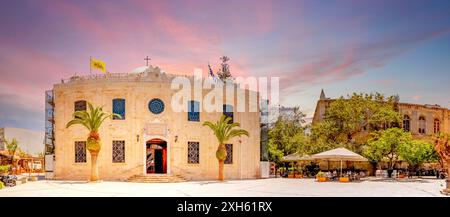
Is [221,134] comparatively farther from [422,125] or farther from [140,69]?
[422,125]

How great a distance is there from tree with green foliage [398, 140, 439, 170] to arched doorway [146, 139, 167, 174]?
15818 mm

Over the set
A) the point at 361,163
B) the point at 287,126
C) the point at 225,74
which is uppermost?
the point at 225,74

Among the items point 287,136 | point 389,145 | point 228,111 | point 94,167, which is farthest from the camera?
point 287,136

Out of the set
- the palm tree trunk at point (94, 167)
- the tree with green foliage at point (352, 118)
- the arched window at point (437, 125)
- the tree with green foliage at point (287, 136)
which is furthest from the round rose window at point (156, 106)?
the arched window at point (437, 125)

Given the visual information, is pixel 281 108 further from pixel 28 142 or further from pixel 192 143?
pixel 28 142

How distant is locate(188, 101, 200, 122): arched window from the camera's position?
3044 centimetres

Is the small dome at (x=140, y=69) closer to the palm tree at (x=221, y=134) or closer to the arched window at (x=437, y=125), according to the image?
the palm tree at (x=221, y=134)

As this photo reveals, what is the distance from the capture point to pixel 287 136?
42.6 meters

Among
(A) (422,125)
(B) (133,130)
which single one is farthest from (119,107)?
(A) (422,125)

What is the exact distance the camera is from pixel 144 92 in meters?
29.6

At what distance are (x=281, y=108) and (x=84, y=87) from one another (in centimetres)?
2541

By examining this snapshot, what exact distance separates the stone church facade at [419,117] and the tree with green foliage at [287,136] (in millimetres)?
1964

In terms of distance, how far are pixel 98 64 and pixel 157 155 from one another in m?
7.27
